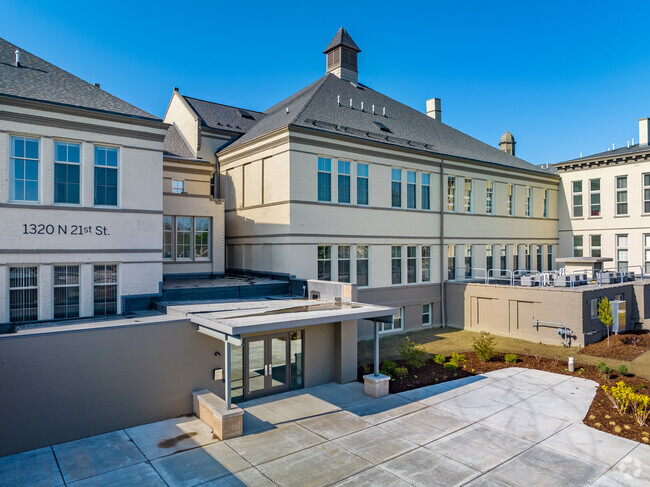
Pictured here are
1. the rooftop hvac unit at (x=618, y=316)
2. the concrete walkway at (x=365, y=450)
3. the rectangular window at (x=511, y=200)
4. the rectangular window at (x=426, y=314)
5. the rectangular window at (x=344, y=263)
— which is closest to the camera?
the concrete walkway at (x=365, y=450)

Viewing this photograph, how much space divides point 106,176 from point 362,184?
490 inches

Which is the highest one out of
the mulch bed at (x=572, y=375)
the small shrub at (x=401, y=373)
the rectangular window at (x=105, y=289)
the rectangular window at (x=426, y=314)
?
the rectangular window at (x=105, y=289)

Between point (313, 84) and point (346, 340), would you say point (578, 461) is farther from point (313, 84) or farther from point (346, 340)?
point (313, 84)

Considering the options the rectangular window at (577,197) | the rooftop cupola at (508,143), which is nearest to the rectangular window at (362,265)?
the rectangular window at (577,197)

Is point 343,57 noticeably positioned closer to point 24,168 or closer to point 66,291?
point 24,168

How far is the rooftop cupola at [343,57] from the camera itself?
30250mm

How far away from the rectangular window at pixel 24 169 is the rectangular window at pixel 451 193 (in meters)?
21.5

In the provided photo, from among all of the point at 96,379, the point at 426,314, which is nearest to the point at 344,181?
the point at 426,314

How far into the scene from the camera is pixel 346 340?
17.0 meters

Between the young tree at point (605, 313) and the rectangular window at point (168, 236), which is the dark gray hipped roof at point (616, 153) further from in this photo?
the rectangular window at point (168, 236)

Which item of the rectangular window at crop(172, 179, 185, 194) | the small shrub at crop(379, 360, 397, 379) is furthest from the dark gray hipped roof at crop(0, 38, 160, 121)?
the small shrub at crop(379, 360, 397, 379)

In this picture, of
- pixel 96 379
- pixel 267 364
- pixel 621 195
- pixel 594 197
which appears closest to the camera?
pixel 96 379

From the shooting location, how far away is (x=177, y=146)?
26.6 metres

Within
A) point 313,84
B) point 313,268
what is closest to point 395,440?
point 313,268
